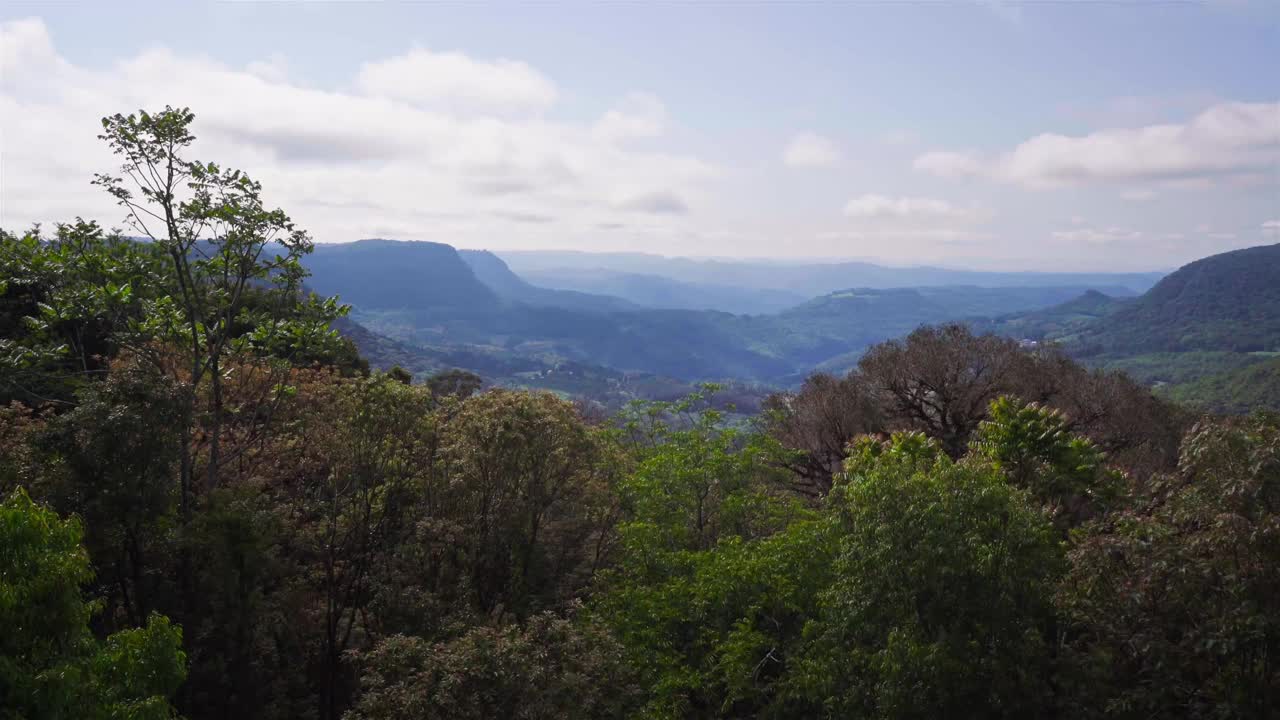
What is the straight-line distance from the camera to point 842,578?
11.2 meters

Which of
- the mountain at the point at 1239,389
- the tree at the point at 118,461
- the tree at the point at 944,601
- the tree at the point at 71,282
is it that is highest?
the tree at the point at 71,282

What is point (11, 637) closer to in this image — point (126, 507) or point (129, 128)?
point (126, 507)

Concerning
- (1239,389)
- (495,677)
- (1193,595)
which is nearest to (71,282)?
(495,677)

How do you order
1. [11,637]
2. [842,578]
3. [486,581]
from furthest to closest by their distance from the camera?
[486,581], [842,578], [11,637]

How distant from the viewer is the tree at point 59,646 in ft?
20.5

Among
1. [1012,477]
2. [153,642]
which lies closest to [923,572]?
[1012,477]

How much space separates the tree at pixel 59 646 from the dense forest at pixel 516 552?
29 mm

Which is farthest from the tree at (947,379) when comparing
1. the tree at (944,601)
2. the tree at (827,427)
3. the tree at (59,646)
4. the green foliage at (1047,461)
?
the tree at (59,646)

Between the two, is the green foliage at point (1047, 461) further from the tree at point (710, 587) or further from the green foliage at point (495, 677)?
the green foliage at point (495, 677)

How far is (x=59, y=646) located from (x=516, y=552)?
10.2m

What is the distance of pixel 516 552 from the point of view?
54.4 feet

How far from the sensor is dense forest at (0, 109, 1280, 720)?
8453 mm

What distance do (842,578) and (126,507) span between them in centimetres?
1076

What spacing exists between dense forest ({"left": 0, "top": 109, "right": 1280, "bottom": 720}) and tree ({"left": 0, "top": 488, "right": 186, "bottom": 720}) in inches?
1.2
